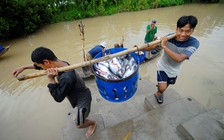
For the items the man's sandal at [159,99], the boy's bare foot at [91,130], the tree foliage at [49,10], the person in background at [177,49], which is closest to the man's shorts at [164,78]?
the person in background at [177,49]

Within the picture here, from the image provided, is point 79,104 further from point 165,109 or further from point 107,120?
point 165,109

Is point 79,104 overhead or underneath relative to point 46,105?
overhead

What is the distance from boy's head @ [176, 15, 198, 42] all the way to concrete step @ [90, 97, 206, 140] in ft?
4.10

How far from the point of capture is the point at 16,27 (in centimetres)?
862

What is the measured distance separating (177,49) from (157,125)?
129 cm

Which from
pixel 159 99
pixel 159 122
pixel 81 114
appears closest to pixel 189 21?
pixel 159 99

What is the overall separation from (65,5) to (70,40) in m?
7.64

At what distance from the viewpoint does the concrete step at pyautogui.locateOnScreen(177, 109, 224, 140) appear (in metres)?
1.71

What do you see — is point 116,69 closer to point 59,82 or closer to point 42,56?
point 59,82

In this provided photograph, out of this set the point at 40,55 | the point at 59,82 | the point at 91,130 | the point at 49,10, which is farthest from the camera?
the point at 49,10

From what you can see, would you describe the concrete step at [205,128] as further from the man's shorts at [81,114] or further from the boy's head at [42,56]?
the boy's head at [42,56]

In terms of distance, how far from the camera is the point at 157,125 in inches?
83.4

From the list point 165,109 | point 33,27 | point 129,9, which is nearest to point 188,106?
point 165,109

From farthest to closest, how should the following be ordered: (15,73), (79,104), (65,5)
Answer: (65,5) → (79,104) → (15,73)
